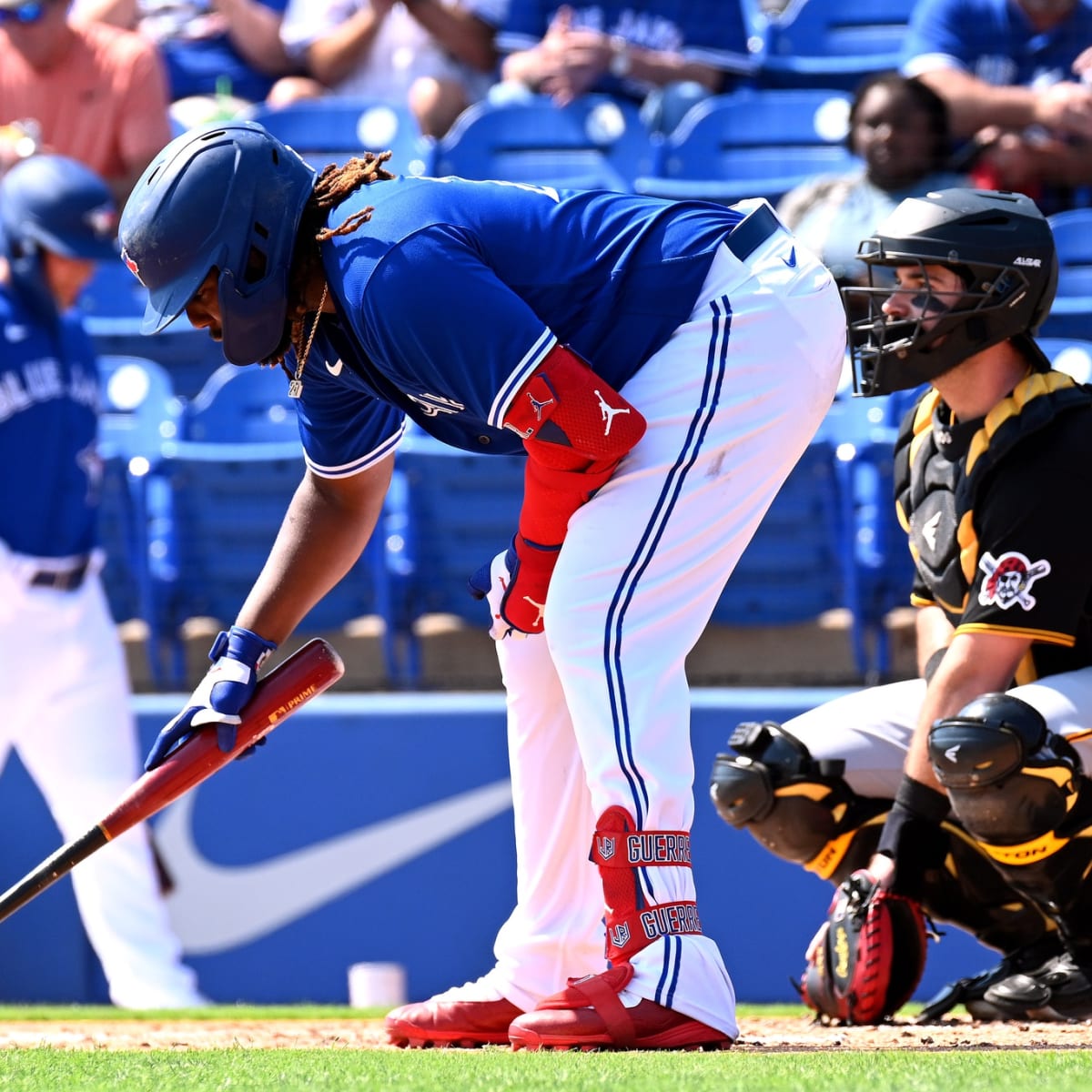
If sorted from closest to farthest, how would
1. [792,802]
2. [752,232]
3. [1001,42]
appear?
1. [752,232]
2. [792,802]
3. [1001,42]

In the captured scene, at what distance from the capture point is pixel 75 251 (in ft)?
19.8

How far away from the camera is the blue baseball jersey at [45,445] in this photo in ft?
19.3

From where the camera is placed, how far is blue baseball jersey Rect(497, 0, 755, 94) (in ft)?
24.9

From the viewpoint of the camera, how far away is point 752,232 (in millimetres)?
3199

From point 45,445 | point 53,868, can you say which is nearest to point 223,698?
point 53,868

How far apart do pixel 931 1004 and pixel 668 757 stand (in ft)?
4.09

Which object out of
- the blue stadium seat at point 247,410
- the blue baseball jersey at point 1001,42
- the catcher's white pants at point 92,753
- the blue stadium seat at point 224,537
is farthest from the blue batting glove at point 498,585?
the blue baseball jersey at point 1001,42

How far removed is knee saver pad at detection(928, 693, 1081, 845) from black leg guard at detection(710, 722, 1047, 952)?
12.4 inches

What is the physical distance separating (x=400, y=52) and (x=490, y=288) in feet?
18.0

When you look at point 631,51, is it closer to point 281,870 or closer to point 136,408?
point 136,408

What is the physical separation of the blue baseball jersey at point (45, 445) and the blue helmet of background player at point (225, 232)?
303 cm

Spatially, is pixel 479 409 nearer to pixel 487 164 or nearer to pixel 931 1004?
pixel 931 1004

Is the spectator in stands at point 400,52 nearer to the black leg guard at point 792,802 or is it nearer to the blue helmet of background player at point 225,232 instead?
the black leg guard at point 792,802

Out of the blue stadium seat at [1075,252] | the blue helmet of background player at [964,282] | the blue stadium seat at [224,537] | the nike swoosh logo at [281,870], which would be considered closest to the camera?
the blue helmet of background player at [964,282]
